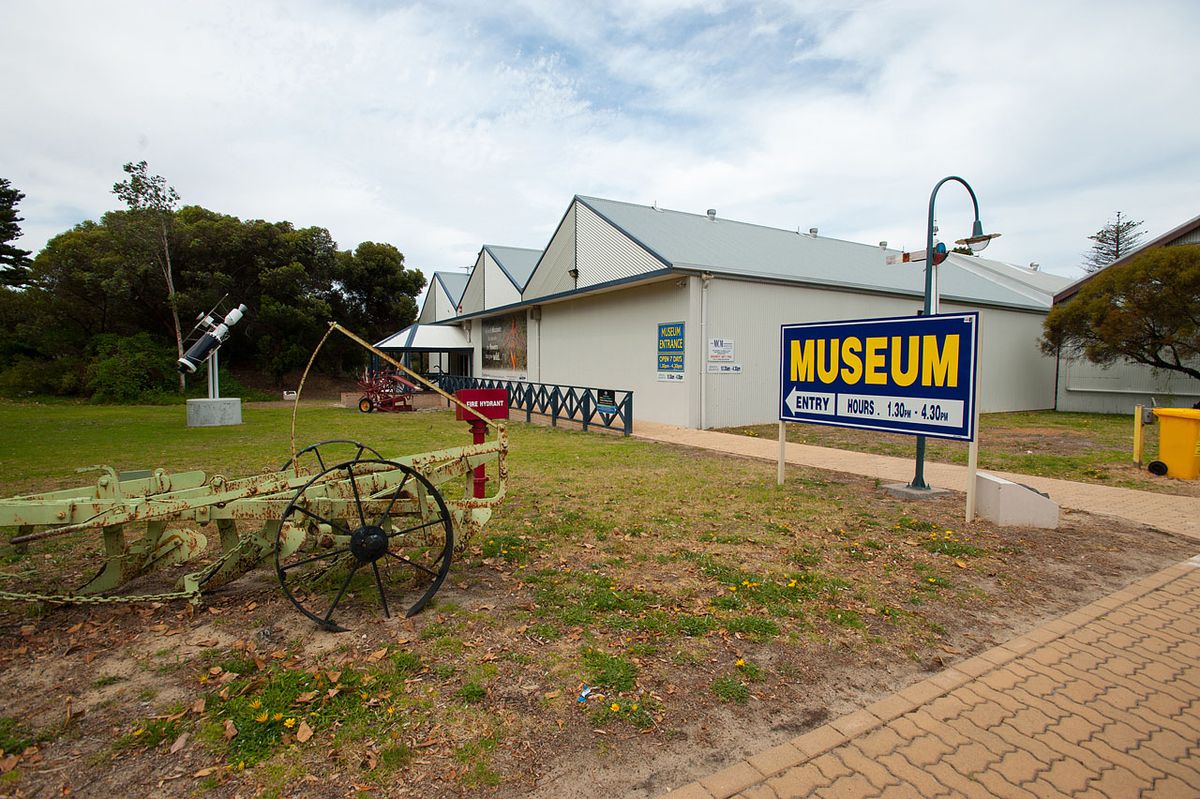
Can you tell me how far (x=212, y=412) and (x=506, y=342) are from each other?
37.1 feet

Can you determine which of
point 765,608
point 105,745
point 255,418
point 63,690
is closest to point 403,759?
point 105,745

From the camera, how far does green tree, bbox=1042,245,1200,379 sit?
16.3 meters

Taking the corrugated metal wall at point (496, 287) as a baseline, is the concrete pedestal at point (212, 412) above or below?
below

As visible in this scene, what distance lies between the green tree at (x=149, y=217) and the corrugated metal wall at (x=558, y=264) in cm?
1367

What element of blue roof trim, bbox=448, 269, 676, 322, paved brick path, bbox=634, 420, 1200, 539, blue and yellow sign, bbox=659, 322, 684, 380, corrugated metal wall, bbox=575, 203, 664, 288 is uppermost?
corrugated metal wall, bbox=575, 203, 664, 288

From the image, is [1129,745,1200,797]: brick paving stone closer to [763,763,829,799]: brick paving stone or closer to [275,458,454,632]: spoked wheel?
[763,763,829,799]: brick paving stone

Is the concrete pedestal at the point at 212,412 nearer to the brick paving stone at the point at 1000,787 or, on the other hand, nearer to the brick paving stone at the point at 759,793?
the brick paving stone at the point at 759,793

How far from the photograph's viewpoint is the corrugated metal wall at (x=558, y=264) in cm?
1872

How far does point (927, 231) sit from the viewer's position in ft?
24.1

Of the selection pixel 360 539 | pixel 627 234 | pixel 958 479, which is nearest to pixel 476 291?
pixel 627 234

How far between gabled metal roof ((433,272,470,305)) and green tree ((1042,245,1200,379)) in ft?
89.6

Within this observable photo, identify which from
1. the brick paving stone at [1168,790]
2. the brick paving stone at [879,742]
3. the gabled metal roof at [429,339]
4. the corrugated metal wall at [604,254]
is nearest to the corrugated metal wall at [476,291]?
the gabled metal roof at [429,339]

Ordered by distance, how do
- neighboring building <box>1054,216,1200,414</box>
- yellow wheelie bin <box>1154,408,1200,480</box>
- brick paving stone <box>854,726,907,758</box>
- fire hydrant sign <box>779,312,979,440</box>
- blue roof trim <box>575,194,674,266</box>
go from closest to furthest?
brick paving stone <box>854,726,907,758</box> → fire hydrant sign <box>779,312,979,440</box> → yellow wheelie bin <box>1154,408,1200,480</box> → blue roof trim <box>575,194,674,266</box> → neighboring building <box>1054,216,1200,414</box>

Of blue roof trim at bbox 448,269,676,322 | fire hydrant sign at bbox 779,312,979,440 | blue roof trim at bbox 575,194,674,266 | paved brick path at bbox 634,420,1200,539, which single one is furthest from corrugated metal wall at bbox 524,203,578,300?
fire hydrant sign at bbox 779,312,979,440
